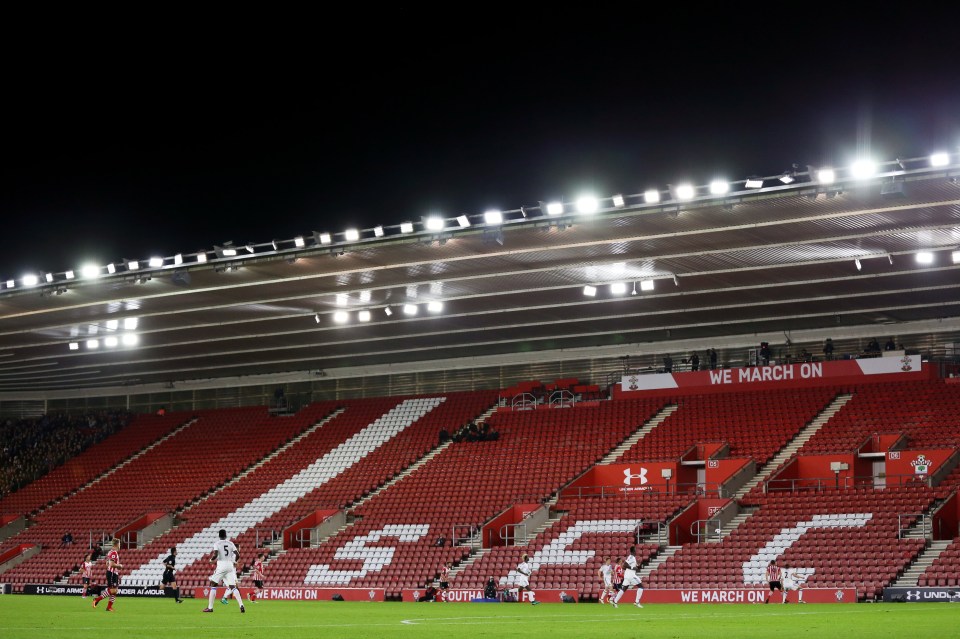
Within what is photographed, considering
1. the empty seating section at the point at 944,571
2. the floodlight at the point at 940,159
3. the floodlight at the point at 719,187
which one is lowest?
the empty seating section at the point at 944,571

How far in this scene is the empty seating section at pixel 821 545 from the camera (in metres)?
29.3

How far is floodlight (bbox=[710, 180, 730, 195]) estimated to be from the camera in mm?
27703

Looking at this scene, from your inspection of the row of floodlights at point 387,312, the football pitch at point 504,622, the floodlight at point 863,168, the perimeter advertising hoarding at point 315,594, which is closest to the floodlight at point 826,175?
the floodlight at point 863,168

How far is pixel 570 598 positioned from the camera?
104 feet

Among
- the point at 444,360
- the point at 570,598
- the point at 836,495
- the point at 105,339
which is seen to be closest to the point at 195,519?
the point at 105,339

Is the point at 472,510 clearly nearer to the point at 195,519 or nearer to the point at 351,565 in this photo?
the point at 351,565

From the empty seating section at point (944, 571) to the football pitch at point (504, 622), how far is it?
1539 mm

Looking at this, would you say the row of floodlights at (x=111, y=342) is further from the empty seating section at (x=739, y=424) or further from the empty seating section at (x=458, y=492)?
the empty seating section at (x=739, y=424)

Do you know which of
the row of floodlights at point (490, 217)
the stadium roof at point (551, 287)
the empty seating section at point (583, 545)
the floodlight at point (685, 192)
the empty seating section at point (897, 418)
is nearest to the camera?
the row of floodlights at point (490, 217)

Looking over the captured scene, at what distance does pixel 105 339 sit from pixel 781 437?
25540 millimetres

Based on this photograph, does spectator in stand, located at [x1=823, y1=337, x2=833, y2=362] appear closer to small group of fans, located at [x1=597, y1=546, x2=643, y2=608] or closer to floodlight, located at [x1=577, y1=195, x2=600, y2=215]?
small group of fans, located at [x1=597, y1=546, x2=643, y2=608]

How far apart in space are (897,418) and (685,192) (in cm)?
1328

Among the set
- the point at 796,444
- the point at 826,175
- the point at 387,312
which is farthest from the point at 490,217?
the point at 796,444

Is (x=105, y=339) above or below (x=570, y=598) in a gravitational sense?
above
